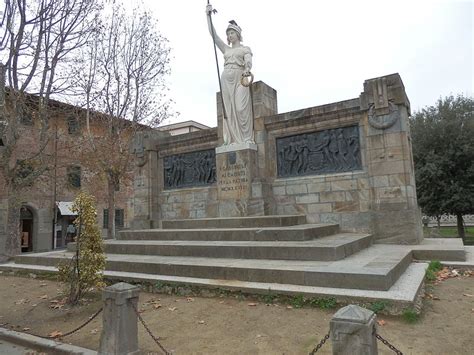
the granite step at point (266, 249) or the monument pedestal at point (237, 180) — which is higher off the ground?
the monument pedestal at point (237, 180)

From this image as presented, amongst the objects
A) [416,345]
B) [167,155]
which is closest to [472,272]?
[416,345]

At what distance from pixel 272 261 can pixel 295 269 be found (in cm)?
107

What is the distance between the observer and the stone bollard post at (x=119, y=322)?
4086 millimetres

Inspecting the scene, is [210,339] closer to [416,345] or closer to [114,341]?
[114,341]

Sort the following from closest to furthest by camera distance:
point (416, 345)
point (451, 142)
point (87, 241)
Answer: point (416, 345) → point (87, 241) → point (451, 142)

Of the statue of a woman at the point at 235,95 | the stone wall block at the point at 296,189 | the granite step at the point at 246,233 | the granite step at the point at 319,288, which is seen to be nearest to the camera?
the granite step at the point at 319,288

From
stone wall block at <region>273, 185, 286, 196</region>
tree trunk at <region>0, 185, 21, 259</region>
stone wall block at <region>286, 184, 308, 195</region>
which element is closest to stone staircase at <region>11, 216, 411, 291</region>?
stone wall block at <region>286, 184, 308, 195</region>

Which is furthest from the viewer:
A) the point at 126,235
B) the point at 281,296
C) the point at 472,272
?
the point at 126,235

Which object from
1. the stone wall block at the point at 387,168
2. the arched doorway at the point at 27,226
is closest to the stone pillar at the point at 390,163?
the stone wall block at the point at 387,168

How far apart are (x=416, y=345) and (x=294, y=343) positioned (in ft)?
4.32

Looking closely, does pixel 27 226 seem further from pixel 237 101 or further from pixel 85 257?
pixel 85 257

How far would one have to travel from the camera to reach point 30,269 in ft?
31.2

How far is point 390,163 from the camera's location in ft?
30.9

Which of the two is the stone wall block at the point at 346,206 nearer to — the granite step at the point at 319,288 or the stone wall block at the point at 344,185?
the stone wall block at the point at 344,185
